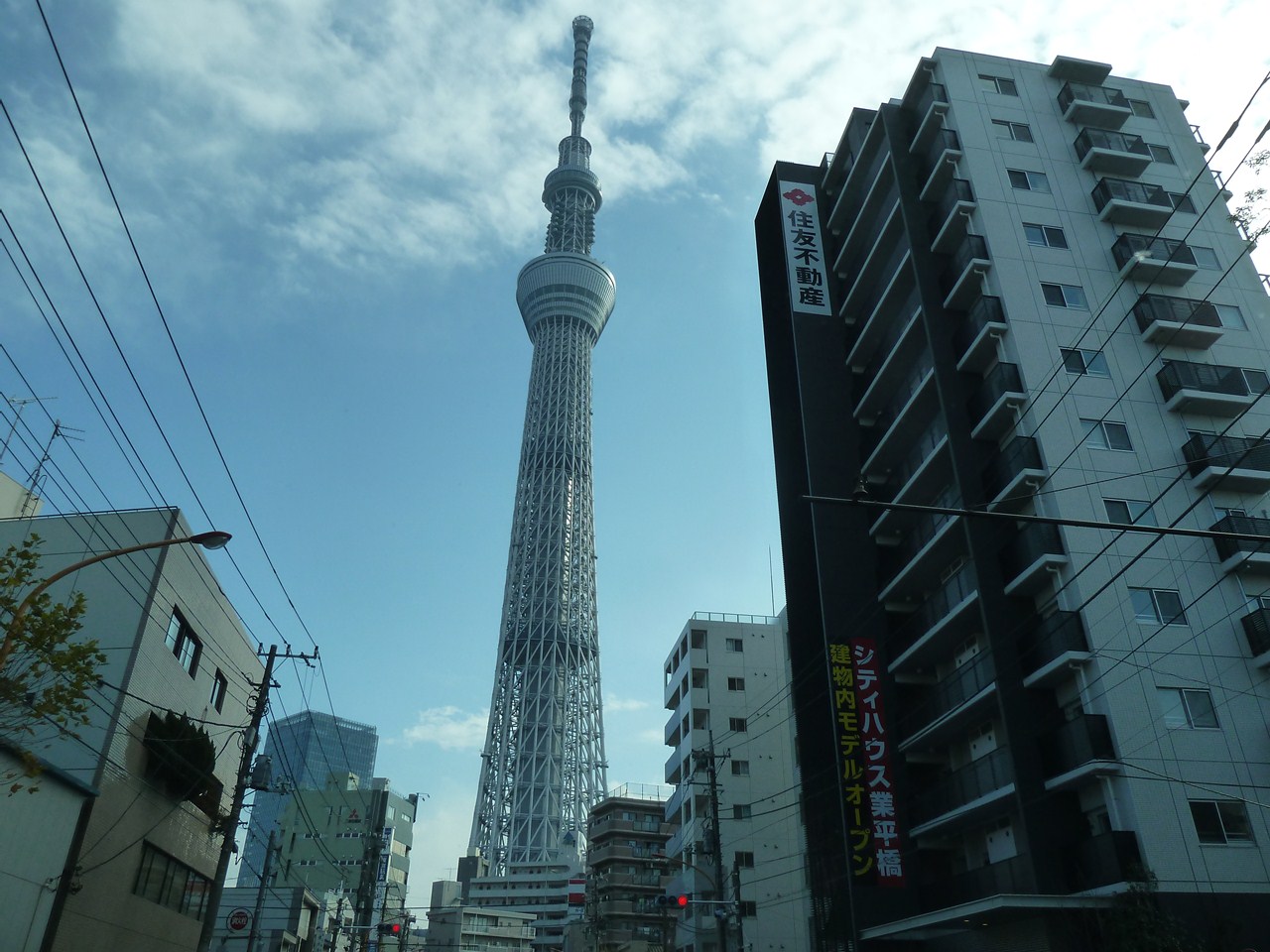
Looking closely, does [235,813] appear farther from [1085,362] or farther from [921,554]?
[1085,362]

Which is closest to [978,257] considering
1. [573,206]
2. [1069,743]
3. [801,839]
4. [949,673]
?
[949,673]

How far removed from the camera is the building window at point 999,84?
Answer: 38.2 meters

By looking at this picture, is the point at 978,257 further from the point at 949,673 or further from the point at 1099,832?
the point at 1099,832

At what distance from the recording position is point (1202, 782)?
2442cm

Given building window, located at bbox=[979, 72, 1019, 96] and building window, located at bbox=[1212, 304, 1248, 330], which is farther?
building window, located at bbox=[979, 72, 1019, 96]

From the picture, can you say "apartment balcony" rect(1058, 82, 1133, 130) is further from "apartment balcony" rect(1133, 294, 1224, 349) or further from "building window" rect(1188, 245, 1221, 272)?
"apartment balcony" rect(1133, 294, 1224, 349)

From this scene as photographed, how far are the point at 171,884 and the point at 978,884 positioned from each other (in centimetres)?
2449

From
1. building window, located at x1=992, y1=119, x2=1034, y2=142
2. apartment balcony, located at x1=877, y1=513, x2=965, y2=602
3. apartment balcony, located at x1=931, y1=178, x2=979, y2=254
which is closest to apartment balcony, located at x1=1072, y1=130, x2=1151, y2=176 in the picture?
building window, located at x1=992, y1=119, x2=1034, y2=142

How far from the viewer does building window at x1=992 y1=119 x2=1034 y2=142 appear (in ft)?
121

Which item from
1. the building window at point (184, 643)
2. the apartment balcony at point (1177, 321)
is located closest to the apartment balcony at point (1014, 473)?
the apartment balcony at point (1177, 321)

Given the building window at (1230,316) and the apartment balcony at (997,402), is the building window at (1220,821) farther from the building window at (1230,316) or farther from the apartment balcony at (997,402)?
the building window at (1230,316)

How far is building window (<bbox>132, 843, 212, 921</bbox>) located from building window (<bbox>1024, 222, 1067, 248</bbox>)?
34312 millimetres

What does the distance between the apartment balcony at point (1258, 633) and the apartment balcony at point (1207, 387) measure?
22.9 feet

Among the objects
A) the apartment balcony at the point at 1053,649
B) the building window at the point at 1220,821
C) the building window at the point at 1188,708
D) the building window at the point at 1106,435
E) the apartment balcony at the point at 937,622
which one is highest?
the building window at the point at 1106,435
